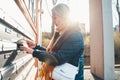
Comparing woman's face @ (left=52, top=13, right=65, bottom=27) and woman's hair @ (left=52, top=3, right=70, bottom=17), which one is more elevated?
woman's hair @ (left=52, top=3, right=70, bottom=17)

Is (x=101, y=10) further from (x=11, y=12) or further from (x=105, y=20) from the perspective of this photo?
(x=11, y=12)

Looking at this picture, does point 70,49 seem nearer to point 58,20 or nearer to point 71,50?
point 71,50

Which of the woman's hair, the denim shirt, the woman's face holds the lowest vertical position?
the denim shirt

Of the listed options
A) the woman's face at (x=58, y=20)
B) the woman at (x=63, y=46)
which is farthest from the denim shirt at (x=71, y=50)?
the woman's face at (x=58, y=20)

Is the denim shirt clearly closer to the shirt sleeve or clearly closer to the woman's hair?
→ the shirt sleeve

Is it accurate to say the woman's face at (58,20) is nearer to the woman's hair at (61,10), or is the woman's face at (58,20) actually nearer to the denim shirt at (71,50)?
the woman's hair at (61,10)

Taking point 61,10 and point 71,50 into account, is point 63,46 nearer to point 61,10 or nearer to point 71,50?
point 71,50

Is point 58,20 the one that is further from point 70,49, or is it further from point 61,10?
point 70,49

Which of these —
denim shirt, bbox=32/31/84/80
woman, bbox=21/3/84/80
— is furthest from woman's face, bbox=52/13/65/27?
denim shirt, bbox=32/31/84/80

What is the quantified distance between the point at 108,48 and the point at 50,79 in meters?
5.82

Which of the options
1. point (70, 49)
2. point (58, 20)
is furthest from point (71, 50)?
point (58, 20)

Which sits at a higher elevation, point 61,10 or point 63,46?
point 61,10

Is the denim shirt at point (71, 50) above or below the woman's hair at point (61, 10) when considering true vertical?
below

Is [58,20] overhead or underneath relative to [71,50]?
overhead
